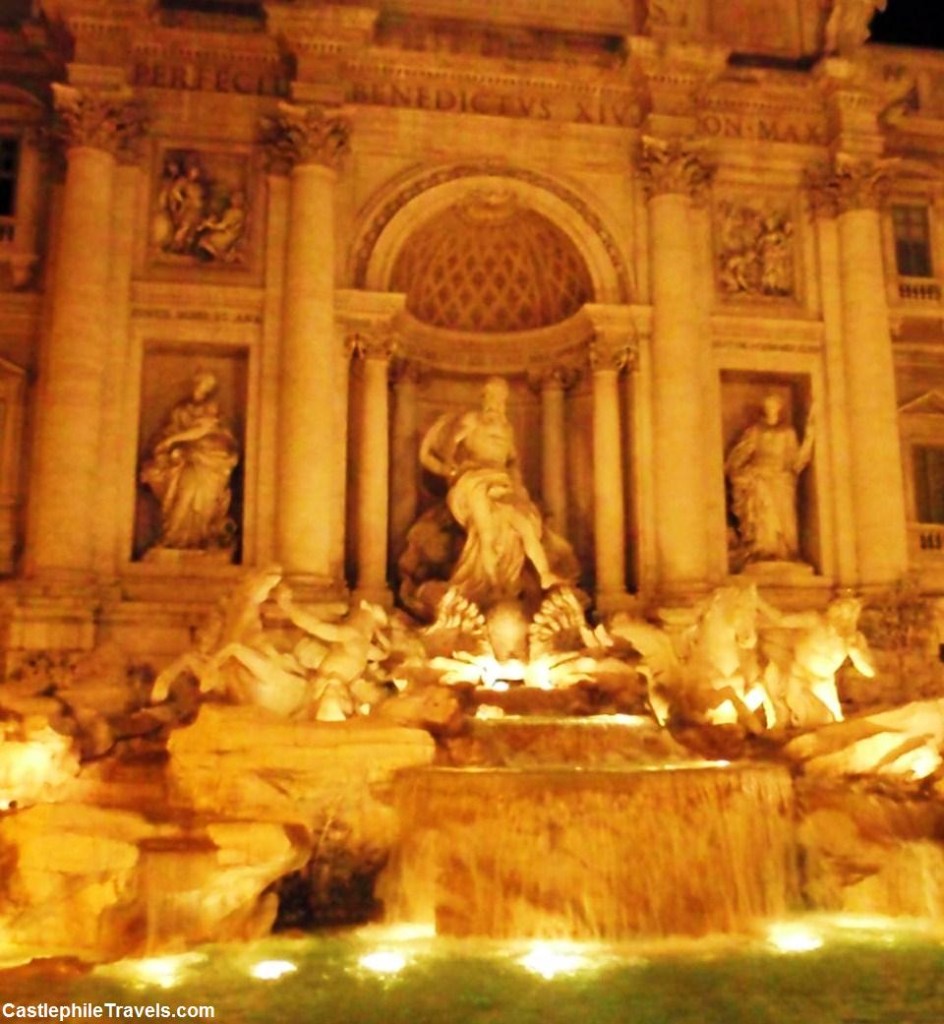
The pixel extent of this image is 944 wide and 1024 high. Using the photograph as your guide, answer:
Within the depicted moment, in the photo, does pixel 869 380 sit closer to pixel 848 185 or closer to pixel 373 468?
pixel 848 185

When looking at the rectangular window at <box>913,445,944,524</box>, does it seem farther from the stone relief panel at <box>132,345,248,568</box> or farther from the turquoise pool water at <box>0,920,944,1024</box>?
the stone relief panel at <box>132,345,248,568</box>

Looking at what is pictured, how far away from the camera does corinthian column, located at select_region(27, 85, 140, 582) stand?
1530cm

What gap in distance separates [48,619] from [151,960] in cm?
676

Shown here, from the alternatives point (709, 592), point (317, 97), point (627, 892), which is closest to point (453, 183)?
point (317, 97)

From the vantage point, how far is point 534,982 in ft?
28.0

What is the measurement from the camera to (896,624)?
55.1 feet

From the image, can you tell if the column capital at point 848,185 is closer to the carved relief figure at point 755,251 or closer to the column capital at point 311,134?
the carved relief figure at point 755,251

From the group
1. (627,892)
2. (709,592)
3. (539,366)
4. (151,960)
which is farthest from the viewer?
(539,366)

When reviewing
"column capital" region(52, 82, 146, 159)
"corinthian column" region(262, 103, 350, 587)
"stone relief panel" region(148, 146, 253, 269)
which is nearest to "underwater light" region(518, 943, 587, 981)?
"corinthian column" region(262, 103, 350, 587)

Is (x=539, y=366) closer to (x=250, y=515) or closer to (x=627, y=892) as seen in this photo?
(x=250, y=515)

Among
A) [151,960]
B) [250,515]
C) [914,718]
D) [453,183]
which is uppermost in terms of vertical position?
[453,183]

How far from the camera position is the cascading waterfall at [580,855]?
32.6ft

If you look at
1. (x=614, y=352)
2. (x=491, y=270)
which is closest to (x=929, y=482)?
(x=614, y=352)

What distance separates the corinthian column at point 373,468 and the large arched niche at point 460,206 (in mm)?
985
